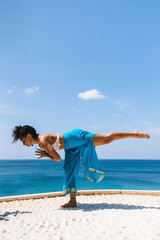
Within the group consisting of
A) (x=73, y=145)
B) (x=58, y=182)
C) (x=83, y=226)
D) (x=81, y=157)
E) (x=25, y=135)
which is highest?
(x=25, y=135)

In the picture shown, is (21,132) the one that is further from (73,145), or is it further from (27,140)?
(73,145)

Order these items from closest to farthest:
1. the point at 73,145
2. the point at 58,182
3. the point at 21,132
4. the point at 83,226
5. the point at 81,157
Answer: the point at 83,226 < the point at 21,132 < the point at 73,145 < the point at 81,157 < the point at 58,182

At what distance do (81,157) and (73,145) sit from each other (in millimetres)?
354

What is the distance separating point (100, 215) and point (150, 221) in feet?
2.76

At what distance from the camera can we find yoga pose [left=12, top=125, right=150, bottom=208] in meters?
4.05

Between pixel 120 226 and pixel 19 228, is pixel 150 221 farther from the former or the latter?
pixel 19 228

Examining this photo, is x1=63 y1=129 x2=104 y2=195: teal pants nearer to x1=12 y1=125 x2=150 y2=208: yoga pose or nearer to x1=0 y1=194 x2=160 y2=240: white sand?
x1=12 y1=125 x2=150 y2=208: yoga pose

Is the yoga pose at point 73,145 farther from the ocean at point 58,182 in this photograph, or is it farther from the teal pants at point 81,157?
the ocean at point 58,182

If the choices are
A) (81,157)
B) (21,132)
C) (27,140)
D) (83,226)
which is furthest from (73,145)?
(83,226)

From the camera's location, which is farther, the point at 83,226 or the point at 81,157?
the point at 81,157

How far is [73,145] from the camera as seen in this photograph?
438 cm

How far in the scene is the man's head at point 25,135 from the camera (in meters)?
4.03

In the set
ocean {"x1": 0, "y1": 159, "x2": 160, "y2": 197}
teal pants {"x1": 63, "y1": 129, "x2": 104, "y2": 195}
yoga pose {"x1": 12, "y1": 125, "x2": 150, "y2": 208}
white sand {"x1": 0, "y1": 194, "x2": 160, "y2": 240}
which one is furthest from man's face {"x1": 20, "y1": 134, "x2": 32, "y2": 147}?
ocean {"x1": 0, "y1": 159, "x2": 160, "y2": 197}

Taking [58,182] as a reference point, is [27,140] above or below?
above
